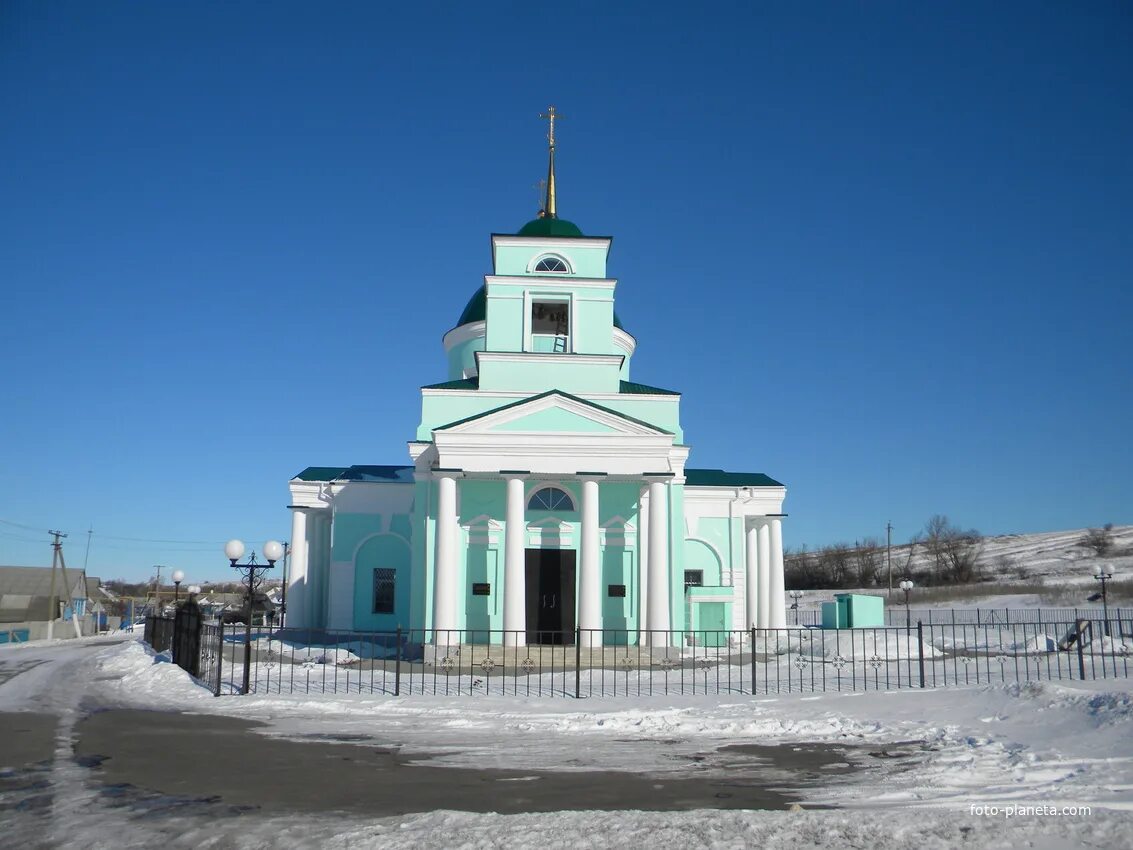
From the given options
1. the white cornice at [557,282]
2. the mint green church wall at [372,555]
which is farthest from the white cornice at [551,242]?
the mint green church wall at [372,555]

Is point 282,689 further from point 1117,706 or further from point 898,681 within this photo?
point 1117,706

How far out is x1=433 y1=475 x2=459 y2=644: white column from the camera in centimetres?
2439

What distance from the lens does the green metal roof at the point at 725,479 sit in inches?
1388

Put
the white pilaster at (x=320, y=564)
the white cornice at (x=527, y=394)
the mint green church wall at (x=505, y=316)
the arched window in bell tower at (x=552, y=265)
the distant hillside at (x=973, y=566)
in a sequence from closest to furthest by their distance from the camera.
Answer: the white cornice at (x=527, y=394), the mint green church wall at (x=505, y=316), the arched window in bell tower at (x=552, y=265), the white pilaster at (x=320, y=564), the distant hillside at (x=973, y=566)

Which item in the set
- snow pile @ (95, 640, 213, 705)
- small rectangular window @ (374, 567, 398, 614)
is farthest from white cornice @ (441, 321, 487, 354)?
snow pile @ (95, 640, 213, 705)

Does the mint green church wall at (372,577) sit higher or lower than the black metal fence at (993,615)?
higher

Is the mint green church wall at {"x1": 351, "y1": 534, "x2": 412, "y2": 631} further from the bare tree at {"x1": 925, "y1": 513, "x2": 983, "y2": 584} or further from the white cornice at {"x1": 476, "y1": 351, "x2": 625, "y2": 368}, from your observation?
the bare tree at {"x1": 925, "y1": 513, "x2": 983, "y2": 584}

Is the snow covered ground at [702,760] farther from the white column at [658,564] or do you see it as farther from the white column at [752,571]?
the white column at [752,571]

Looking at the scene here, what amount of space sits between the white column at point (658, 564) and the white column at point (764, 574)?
1156cm

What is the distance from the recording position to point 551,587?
27.2 m

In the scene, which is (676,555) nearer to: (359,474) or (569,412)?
(569,412)

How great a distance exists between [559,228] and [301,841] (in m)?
27.3

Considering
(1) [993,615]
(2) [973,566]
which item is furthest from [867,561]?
(1) [993,615]

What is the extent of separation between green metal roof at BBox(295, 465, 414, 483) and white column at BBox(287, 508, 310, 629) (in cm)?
141
